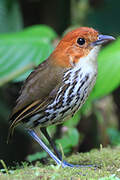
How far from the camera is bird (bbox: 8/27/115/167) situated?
11.6 ft

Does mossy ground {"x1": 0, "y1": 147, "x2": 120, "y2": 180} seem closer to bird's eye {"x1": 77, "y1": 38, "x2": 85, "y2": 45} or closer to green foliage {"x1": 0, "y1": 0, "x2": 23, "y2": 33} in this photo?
bird's eye {"x1": 77, "y1": 38, "x2": 85, "y2": 45}

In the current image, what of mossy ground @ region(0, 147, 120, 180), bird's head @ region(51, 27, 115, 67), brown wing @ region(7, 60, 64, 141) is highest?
bird's head @ region(51, 27, 115, 67)

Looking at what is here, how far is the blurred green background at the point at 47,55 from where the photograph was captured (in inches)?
183

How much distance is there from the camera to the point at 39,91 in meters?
3.68

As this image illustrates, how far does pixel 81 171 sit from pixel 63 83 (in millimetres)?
759

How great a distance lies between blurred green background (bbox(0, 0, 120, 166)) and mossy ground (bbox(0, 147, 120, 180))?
368 millimetres

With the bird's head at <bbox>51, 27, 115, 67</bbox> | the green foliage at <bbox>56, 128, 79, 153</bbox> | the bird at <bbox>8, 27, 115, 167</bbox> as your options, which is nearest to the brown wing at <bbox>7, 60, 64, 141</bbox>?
the bird at <bbox>8, 27, 115, 167</bbox>

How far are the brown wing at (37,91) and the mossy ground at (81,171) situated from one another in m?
0.47

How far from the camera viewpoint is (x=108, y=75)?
4602 mm

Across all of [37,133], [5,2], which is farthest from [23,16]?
[37,133]

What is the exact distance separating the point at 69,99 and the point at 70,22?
3.52 meters

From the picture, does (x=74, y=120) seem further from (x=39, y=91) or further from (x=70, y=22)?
(x=70, y=22)

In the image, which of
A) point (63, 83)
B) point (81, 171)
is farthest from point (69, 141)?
point (81, 171)

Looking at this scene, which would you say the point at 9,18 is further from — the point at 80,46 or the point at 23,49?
the point at 80,46
